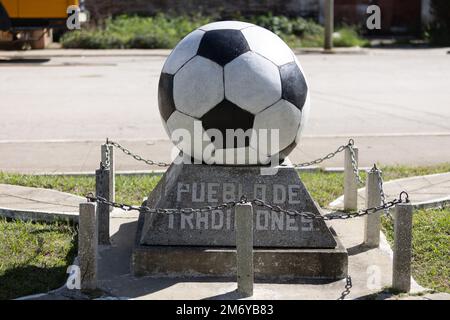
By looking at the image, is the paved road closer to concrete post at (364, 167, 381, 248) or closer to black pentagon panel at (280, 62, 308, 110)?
concrete post at (364, 167, 381, 248)

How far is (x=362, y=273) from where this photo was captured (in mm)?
6590

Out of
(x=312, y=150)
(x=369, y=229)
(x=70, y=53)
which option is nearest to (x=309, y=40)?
(x=70, y=53)

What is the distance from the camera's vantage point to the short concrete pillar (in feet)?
19.6

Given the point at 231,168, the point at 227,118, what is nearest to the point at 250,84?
the point at 227,118

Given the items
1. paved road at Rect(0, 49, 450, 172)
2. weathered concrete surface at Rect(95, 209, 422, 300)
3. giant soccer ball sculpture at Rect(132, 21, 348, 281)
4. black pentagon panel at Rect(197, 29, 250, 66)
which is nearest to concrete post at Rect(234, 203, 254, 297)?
weathered concrete surface at Rect(95, 209, 422, 300)

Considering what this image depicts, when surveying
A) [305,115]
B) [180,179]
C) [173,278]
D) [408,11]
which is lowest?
[173,278]

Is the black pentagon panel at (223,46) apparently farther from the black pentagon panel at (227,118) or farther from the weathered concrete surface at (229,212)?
the weathered concrete surface at (229,212)

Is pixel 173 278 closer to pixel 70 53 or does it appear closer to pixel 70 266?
pixel 70 266

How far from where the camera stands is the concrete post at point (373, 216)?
7.13 m

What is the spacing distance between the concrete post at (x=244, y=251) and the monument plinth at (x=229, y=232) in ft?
1.39

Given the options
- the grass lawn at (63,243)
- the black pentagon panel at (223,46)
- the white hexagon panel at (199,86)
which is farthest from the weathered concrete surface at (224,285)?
the black pentagon panel at (223,46)

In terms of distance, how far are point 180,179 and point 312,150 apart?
4763mm

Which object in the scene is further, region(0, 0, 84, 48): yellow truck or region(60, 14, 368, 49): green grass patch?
region(60, 14, 368, 49): green grass patch

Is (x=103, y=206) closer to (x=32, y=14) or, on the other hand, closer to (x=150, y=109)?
(x=150, y=109)
